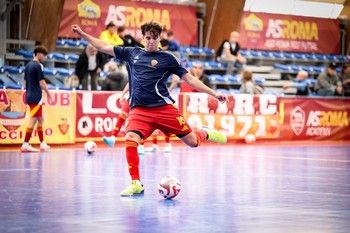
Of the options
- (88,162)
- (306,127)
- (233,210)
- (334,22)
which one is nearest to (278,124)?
(306,127)

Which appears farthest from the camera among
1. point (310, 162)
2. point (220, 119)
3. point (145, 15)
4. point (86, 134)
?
point (145, 15)

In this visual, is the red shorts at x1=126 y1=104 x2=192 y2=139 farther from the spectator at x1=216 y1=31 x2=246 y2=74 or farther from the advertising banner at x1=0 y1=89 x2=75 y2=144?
the spectator at x1=216 y1=31 x2=246 y2=74

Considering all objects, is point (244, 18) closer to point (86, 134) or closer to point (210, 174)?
point (86, 134)

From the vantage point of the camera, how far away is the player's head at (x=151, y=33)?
30.4 ft

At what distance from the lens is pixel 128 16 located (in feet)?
93.9

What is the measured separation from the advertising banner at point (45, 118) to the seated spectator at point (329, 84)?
10283 mm

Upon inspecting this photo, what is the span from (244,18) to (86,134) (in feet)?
45.2

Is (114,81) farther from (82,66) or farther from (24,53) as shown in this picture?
(24,53)

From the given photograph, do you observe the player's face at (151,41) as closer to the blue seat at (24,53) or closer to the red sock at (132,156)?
the red sock at (132,156)

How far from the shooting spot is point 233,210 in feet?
26.6

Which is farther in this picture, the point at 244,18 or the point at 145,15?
the point at 244,18

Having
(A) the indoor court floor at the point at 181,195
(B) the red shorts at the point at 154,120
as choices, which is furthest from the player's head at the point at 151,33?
(A) the indoor court floor at the point at 181,195

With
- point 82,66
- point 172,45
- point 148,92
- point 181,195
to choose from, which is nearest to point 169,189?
point 181,195

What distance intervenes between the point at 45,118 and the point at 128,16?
1014cm
